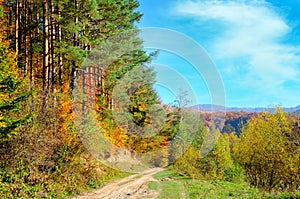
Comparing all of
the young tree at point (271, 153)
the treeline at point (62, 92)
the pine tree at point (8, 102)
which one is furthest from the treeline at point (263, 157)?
the pine tree at point (8, 102)

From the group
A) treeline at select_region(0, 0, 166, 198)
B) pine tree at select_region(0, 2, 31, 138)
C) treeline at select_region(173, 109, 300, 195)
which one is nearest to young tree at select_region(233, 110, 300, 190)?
treeline at select_region(173, 109, 300, 195)

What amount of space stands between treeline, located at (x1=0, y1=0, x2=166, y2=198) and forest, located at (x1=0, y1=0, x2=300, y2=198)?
0.04 meters

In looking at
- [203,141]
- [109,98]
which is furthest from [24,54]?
[203,141]

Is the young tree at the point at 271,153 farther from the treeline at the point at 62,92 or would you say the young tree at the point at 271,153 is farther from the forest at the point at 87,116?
the treeline at the point at 62,92

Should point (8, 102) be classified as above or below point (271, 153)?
above

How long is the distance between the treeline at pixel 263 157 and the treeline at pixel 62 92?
561 cm

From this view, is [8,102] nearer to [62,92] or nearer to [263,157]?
[62,92]

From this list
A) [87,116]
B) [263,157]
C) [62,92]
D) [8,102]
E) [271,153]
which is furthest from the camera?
[263,157]

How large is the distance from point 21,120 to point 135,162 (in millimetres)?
16360

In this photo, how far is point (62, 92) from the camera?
14.6 m

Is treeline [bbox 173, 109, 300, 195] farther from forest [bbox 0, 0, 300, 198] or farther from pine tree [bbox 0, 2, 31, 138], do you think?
pine tree [bbox 0, 2, 31, 138]

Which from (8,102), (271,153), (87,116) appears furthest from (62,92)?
(271,153)

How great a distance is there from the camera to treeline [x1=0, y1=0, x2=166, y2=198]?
10.4 metres

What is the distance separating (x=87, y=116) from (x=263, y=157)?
46.3 feet
